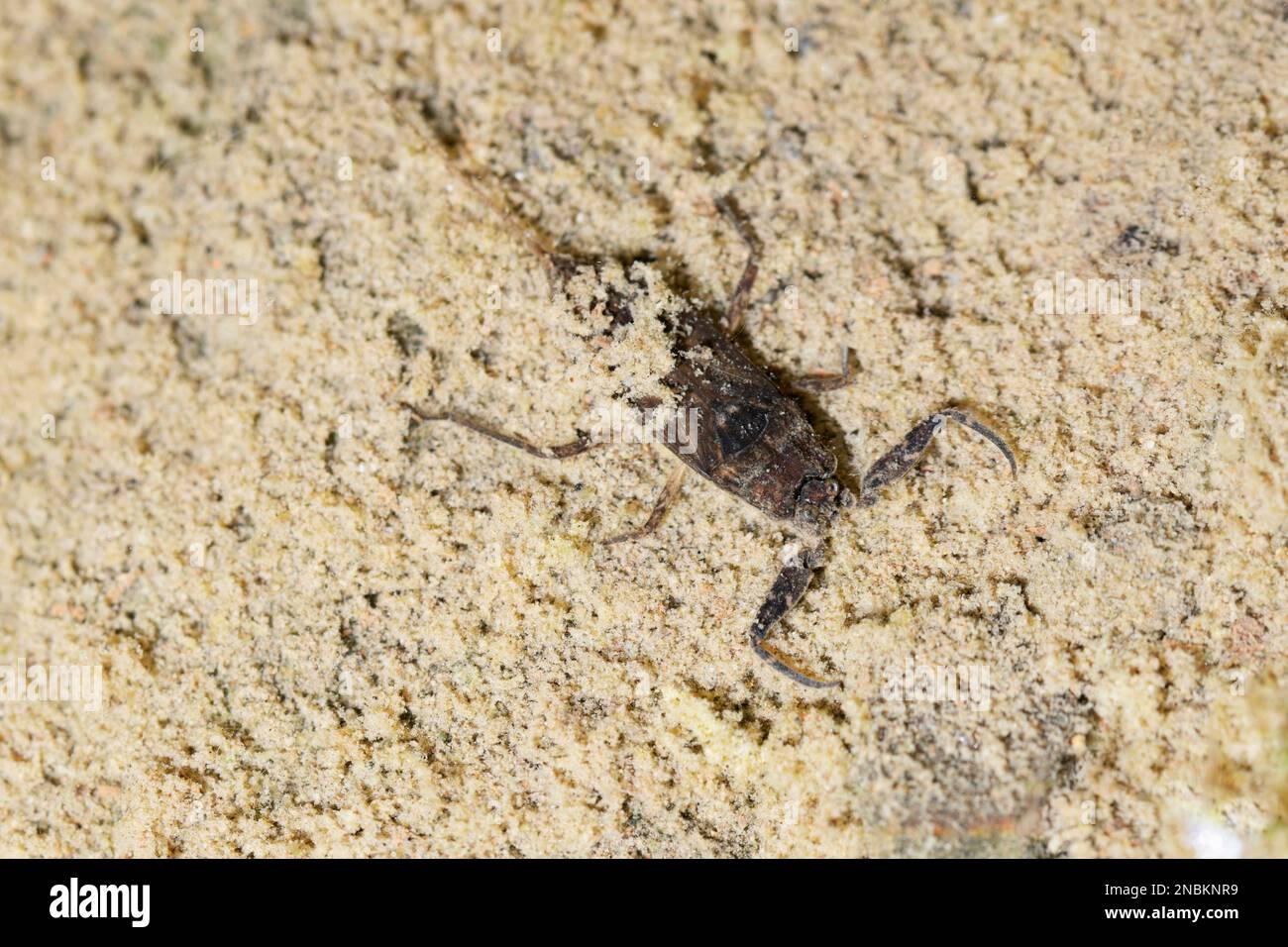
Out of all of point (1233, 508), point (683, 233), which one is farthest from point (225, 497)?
point (1233, 508)

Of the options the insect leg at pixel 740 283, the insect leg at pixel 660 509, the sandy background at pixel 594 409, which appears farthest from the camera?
the insect leg at pixel 740 283

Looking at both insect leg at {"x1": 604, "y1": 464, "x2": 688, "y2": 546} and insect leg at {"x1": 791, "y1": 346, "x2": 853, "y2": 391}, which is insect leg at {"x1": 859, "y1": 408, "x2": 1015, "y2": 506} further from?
insect leg at {"x1": 604, "y1": 464, "x2": 688, "y2": 546}

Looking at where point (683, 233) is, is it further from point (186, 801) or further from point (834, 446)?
point (186, 801)

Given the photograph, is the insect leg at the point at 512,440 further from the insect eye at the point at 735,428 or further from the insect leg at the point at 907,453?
the insect leg at the point at 907,453

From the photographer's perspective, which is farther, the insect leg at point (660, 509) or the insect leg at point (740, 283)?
the insect leg at point (740, 283)

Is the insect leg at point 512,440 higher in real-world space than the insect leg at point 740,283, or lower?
lower

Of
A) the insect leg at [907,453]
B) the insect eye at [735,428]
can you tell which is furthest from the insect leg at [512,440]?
the insect leg at [907,453]
